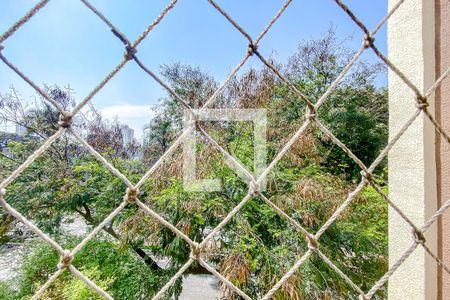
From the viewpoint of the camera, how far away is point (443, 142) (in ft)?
1.41

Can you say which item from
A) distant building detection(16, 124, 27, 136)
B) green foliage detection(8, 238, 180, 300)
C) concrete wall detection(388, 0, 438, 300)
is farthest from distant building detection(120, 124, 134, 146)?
concrete wall detection(388, 0, 438, 300)

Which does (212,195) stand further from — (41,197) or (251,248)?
(41,197)

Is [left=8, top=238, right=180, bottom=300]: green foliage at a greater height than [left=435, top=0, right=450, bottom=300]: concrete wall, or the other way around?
[left=435, top=0, right=450, bottom=300]: concrete wall

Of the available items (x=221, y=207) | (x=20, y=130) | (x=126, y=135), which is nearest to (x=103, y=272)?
Answer: (x=221, y=207)

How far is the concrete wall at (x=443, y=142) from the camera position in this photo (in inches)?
16.2

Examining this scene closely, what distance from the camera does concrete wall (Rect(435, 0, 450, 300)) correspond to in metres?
0.41

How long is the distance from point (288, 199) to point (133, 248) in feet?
3.45

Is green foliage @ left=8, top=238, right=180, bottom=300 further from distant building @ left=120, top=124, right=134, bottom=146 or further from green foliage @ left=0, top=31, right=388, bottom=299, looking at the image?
distant building @ left=120, top=124, right=134, bottom=146

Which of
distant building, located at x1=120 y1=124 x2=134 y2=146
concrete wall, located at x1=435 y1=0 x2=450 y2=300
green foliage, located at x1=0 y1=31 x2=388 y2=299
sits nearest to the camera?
concrete wall, located at x1=435 y1=0 x2=450 y2=300

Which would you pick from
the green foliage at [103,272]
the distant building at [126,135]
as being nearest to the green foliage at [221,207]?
the green foliage at [103,272]

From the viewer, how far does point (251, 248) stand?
1.42 m

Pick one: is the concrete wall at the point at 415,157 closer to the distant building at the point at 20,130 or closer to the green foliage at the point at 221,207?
the green foliage at the point at 221,207

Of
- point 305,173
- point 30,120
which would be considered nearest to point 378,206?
point 305,173

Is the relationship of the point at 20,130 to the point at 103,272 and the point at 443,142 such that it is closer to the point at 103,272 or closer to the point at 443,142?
the point at 103,272
